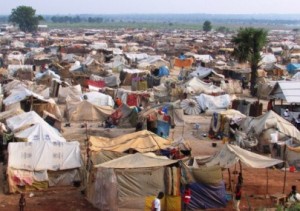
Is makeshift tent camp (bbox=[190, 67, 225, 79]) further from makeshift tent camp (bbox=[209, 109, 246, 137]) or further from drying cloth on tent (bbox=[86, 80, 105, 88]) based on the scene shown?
makeshift tent camp (bbox=[209, 109, 246, 137])

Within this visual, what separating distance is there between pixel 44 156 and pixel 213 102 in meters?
12.8

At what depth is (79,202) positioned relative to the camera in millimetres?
14328

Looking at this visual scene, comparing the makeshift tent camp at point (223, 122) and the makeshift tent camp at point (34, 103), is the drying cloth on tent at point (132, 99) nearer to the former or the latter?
the makeshift tent camp at point (34, 103)

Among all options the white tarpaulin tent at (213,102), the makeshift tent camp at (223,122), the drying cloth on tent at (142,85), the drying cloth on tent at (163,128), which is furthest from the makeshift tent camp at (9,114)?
the drying cloth on tent at (142,85)

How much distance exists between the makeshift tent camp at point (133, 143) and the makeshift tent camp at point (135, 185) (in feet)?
9.40

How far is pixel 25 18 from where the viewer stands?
120 metres

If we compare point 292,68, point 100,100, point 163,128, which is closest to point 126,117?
point 163,128

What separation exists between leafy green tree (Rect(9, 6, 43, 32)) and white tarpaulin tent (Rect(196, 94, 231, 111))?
95.3m

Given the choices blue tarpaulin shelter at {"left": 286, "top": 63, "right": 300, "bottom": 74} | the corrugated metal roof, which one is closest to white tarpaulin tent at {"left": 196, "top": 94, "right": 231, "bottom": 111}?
the corrugated metal roof

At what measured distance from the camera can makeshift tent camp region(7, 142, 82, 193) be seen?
15148 millimetres

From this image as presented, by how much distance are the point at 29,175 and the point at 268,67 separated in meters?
30.5

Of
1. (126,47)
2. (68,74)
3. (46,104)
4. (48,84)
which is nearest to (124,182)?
(46,104)

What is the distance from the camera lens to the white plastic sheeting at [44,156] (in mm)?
15500

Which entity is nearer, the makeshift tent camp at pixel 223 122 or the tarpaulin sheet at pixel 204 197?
the tarpaulin sheet at pixel 204 197
